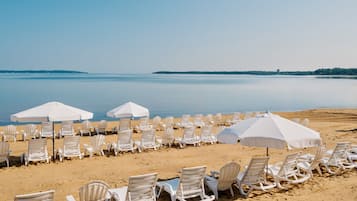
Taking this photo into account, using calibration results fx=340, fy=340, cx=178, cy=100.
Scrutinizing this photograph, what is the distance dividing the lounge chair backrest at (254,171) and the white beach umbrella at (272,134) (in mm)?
392

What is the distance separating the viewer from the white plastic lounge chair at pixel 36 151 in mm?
10664

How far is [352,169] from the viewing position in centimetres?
989

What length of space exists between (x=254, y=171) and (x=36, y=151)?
697 centimetres

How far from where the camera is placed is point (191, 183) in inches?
279

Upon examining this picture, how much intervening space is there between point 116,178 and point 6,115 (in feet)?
90.0

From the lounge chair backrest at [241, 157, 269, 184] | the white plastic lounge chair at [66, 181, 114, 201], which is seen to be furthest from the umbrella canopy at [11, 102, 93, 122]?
the lounge chair backrest at [241, 157, 269, 184]

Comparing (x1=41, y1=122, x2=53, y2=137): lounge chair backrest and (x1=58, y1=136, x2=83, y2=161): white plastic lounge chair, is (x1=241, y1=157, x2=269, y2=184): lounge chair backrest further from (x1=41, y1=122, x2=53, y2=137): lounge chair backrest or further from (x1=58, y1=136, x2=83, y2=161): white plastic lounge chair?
(x1=41, y1=122, x2=53, y2=137): lounge chair backrest

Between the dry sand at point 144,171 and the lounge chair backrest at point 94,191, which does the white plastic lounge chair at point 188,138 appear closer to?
the dry sand at point 144,171

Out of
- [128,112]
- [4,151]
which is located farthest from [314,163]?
[128,112]

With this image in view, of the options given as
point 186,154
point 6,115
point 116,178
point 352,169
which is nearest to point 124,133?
point 186,154

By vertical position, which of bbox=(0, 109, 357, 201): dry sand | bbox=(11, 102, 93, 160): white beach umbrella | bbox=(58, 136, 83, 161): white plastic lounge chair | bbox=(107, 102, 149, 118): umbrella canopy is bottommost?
bbox=(0, 109, 357, 201): dry sand

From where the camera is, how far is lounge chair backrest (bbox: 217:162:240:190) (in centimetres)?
736

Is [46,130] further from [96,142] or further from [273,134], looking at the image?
[273,134]

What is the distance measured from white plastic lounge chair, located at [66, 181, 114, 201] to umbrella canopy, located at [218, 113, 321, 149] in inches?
116
